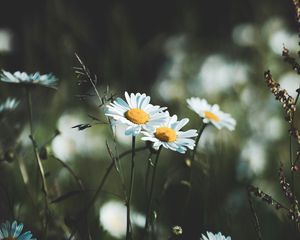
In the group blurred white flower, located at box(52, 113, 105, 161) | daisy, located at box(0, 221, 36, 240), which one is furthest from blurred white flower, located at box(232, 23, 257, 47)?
daisy, located at box(0, 221, 36, 240)

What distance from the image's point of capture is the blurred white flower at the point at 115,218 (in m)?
1.20

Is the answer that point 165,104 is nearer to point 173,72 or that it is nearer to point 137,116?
point 173,72

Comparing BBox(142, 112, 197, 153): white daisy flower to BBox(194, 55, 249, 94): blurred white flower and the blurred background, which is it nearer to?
the blurred background

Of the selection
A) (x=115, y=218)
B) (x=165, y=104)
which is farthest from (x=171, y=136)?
(x=165, y=104)

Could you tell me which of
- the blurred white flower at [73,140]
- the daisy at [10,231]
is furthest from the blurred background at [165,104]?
the daisy at [10,231]

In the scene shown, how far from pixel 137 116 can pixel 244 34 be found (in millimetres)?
1718

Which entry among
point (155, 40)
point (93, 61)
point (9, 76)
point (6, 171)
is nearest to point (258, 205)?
point (6, 171)

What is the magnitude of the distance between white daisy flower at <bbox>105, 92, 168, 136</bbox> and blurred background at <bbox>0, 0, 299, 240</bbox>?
83mm

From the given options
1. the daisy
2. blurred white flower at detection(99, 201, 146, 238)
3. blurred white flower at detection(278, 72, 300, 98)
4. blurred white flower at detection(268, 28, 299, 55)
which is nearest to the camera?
the daisy

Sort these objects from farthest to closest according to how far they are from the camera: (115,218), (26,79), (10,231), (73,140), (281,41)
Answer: (281,41) → (73,140) → (115,218) → (26,79) → (10,231)

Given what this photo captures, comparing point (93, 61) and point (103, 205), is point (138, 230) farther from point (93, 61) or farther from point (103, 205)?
point (93, 61)

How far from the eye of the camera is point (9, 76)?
898 millimetres

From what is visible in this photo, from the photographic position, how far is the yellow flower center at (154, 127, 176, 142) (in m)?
0.81

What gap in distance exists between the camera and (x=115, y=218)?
1284 mm
